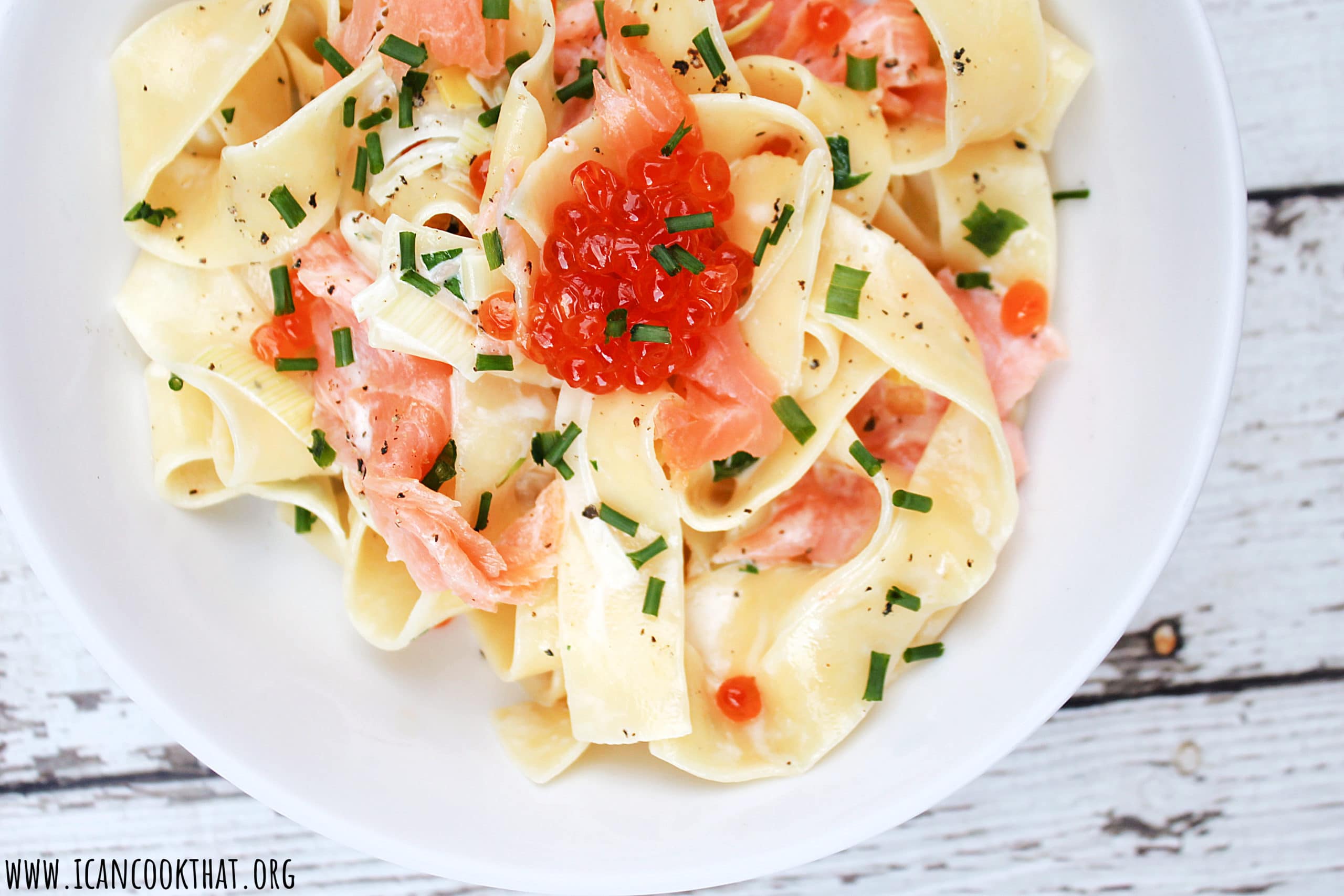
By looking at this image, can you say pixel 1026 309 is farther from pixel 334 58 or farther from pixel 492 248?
pixel 334 58

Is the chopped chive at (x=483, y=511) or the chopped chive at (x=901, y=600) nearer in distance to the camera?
the chopped chive at (x=901, y=600)

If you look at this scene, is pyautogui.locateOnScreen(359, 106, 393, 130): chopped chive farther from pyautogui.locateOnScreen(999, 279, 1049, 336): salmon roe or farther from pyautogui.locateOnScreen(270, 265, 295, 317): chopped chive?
pyautogui.locateOnScreen(999, 279, 1049, 336): salmon roe

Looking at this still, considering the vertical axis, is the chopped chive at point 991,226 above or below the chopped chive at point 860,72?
→ below

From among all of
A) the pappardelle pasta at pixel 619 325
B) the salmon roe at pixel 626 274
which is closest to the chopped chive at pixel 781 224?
the pappardelle pasta at pixel 619 325

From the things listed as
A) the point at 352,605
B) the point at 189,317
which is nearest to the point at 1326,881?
the point at 352,605

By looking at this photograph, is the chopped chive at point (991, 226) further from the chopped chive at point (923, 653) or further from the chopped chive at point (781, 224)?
the chopped chive at point (923, 653)

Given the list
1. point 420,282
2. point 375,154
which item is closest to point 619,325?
point 420,282
